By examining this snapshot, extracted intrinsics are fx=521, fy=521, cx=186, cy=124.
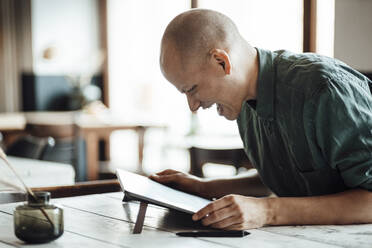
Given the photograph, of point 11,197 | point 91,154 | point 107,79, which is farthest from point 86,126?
point 11,197

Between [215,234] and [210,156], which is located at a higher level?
[215,234]

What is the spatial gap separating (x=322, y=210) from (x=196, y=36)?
563 millimetres

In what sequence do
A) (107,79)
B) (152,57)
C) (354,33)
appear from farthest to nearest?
(107,79), (152,57), (354,33)

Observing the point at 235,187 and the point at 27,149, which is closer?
the point at 235,187

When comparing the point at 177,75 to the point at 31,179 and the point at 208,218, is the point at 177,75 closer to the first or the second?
the point at 208,218

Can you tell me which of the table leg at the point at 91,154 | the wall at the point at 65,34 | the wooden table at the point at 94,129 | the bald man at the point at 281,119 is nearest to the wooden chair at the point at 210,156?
the wooden table at the point at 94,129

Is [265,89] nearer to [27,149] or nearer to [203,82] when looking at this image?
[203,82]

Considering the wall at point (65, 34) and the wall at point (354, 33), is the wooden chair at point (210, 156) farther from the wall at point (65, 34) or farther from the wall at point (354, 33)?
the wall at point (65, 34)

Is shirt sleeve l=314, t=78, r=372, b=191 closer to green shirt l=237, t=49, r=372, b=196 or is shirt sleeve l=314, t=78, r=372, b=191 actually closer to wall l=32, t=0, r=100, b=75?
green shirt l=237, t=49, r=372, b=196

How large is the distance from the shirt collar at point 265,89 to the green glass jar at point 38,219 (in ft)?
2.13

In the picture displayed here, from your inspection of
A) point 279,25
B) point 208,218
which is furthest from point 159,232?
point 279,25

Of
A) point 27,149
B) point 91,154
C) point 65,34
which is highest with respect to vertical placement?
point 65,34

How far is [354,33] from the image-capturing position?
3.78 m

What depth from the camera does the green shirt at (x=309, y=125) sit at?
128cm
